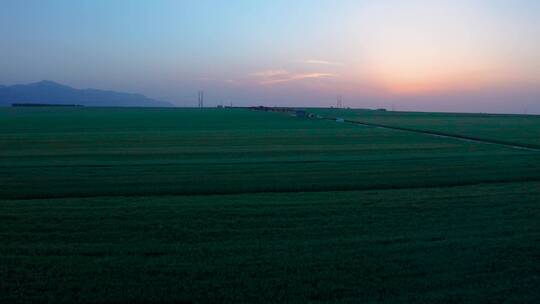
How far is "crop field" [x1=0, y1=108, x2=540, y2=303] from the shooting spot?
7.70 m

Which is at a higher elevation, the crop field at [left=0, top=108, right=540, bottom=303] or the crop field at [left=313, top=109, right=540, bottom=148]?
the crop field at [left=313, top=109, right=540, bottom=148]

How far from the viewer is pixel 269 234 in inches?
420

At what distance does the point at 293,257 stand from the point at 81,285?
Answer: 10.7 ft

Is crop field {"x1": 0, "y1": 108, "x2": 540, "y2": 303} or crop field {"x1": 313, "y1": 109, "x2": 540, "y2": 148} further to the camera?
crop field {"x1": 313, "y1": 109, "x2": 540, "y2": 148}

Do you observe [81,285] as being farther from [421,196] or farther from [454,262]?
[421,196]

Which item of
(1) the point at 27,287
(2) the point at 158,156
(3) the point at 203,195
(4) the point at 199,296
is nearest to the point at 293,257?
(4) the point at 199,296

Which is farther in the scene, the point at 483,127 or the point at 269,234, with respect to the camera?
the point at 483,127

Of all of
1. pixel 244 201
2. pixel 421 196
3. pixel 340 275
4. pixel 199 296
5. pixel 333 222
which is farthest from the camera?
pixel 421 196

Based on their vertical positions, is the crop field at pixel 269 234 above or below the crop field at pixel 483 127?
below

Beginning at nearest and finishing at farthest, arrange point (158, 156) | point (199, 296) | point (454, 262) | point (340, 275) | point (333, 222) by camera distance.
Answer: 1. point (199, 296)
2. point (340, 275)
3. point (454, 262)
4. point (333, 222)
5. point (158, 156)

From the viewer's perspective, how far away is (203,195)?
15766 mm

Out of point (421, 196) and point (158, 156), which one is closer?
point (421, 196)

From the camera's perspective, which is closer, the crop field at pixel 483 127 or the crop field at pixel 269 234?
the crop field at pixel 269 234

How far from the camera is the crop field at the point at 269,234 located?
7.70m
